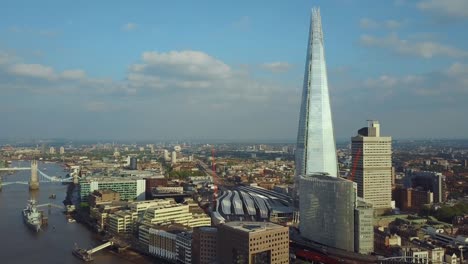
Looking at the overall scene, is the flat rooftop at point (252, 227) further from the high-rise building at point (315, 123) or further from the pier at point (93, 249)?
the high-rise building at point (315, 123)

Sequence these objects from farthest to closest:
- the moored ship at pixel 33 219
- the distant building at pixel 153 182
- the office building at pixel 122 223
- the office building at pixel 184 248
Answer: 1. the distant building at pixel 153 182
2. the moored ship at pixel 33 219
3. the office building at pixel 122 223
4. the office building at pixel 184 248

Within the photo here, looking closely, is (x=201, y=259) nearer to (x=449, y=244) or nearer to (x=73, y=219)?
(x=449, y=244)

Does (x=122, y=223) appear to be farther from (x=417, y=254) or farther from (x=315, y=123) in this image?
(x=417, y=254)

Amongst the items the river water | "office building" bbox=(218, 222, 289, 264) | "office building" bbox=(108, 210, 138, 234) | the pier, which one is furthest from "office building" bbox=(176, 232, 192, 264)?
"office building" bbox=(108, 210, 138, 234)

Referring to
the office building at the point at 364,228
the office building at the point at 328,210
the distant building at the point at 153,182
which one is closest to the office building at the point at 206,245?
the office building at the point at 328,210

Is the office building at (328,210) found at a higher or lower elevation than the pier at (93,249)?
higher

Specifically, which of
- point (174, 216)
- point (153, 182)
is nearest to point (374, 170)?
point (174, 216)
